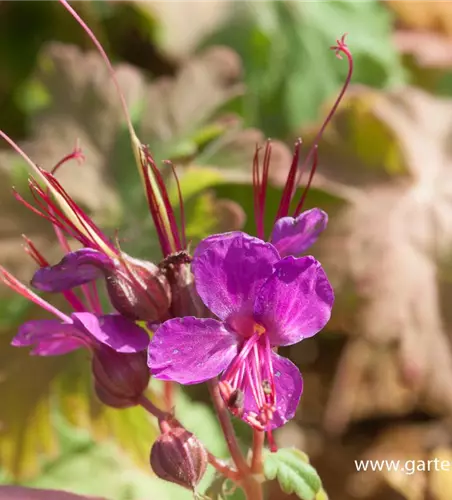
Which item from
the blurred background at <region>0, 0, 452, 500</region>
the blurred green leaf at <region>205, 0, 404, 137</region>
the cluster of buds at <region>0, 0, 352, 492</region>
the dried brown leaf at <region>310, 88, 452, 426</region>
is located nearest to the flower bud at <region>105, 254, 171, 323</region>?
the cluster of buds at <region>0, 0, 352, 492</region>

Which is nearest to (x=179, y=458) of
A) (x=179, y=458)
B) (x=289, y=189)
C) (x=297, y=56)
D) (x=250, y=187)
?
(x=179, y=458)

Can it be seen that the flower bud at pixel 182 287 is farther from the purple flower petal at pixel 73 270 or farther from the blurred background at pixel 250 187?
the blurred background at pixel 250 187

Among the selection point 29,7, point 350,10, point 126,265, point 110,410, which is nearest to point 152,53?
point 29,7

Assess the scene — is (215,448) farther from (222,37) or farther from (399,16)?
(399,16)

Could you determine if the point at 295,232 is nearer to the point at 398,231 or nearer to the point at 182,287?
the point at 182,287

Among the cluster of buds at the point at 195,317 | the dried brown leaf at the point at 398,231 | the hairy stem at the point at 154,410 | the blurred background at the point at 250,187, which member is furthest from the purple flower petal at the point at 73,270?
the dried brown leaf at the point at 398,231

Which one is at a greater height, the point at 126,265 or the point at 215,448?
the point at 126,265
